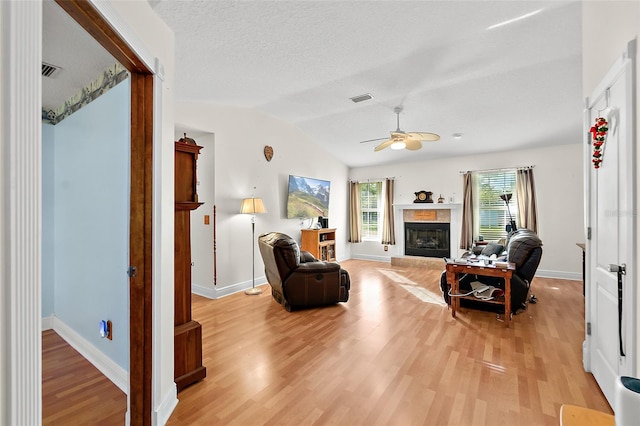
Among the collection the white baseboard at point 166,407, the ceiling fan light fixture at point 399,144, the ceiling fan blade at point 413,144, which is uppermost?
the ceiling fan blade at point 413,144

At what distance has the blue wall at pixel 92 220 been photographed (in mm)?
1988

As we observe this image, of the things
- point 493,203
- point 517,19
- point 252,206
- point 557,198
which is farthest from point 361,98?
point 557,198

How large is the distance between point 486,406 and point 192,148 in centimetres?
274

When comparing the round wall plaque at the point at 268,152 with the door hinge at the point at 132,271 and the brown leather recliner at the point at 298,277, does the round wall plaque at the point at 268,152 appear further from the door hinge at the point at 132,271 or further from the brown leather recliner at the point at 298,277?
the door hinge at the point at 132,271

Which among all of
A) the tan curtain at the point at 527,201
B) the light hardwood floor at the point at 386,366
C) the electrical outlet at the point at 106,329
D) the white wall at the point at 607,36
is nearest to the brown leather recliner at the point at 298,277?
the light hardwood floor at the point at 386,366

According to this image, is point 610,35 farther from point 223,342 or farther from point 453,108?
point 223,342

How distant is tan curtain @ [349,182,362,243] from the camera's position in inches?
308

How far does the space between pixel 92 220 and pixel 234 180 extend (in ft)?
8.30

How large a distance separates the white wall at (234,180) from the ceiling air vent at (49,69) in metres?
1.57

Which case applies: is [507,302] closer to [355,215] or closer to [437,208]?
[437,208]

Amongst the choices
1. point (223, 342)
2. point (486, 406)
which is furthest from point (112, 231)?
point (486, 406)

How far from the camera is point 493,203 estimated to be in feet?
20.5

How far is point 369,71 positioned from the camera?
11.8 feet

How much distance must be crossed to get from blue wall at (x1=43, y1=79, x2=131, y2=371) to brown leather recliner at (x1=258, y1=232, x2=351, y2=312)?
1.79 m
